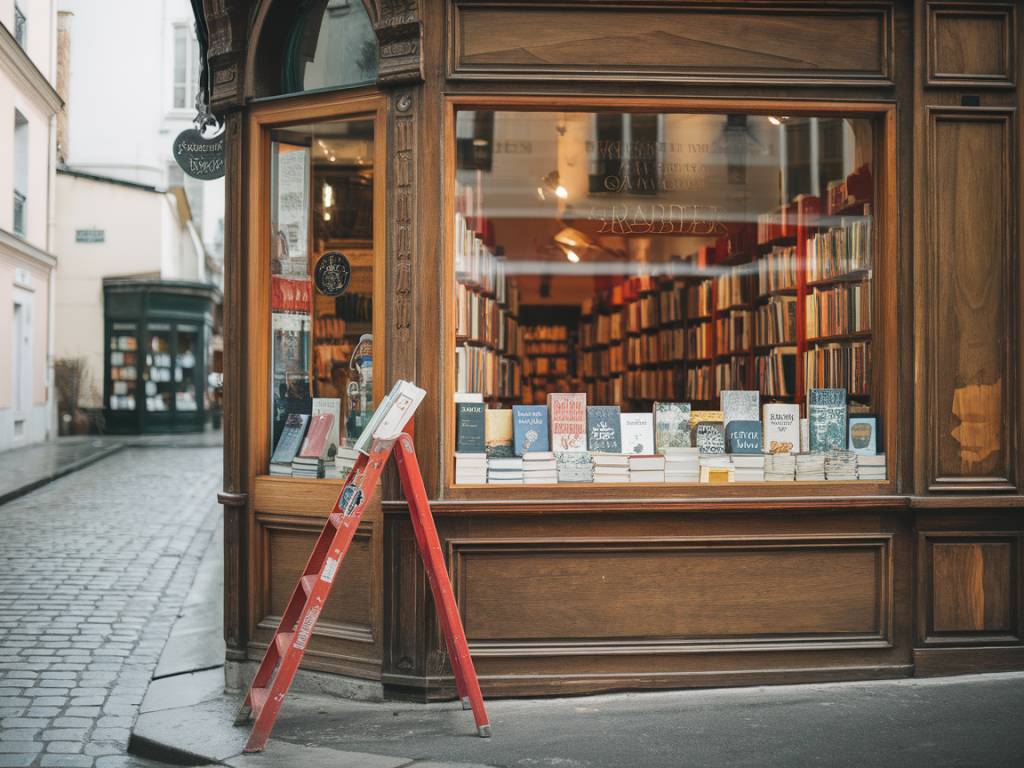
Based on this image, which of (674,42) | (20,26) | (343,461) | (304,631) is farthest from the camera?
(20,26)

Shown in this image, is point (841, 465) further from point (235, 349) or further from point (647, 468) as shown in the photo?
point (235, 349)

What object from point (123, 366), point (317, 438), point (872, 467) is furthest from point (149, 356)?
point (872, 467)

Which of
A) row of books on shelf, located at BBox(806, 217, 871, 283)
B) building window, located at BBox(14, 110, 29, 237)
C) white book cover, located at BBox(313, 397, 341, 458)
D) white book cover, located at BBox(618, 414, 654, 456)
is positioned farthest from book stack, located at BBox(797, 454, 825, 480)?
building window, located at BBox(14, 110, 29, 237)

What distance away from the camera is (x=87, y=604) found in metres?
8.28

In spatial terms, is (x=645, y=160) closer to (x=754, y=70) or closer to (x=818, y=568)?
(x=754, y=70)

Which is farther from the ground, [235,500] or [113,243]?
[113,243]

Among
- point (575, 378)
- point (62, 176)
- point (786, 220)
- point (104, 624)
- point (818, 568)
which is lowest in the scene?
point (104, 624)

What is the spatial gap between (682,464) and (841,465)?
0.87 metres

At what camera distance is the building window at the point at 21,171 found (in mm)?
22328

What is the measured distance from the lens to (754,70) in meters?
5.64

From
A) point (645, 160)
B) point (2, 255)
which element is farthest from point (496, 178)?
point (2, 255)

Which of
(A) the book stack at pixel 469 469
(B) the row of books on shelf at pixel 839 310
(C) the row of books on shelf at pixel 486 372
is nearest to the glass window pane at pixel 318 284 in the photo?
(C) the row of books on shelf at pixel 486 372

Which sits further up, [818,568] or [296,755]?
[818,568]

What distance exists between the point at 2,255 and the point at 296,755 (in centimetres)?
1917
